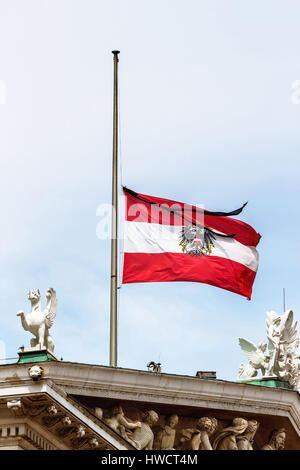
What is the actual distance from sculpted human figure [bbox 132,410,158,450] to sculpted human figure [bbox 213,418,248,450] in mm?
2272

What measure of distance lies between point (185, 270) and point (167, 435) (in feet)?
18.1

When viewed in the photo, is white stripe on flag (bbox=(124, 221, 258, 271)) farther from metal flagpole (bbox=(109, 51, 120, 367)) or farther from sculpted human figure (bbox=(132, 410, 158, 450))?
sculpted human figure (bbox=(132, 410, 158, 450))

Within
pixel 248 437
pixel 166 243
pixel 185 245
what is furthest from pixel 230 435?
pixel 166 243

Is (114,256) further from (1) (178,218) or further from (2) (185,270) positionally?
(1) (178,218)

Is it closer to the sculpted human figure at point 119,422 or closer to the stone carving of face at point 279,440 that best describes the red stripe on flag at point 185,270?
the stone carving of face at point 279,440

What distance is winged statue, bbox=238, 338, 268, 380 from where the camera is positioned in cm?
4362

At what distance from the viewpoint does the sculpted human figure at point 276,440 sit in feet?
140

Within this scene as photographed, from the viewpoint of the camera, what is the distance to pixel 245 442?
137ft

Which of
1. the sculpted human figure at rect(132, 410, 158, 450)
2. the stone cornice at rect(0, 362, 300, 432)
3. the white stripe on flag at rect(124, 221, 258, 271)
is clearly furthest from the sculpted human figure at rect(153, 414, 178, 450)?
the white stripe on flag at rect(124, 221, 258, 271)

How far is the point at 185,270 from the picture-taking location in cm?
4353
